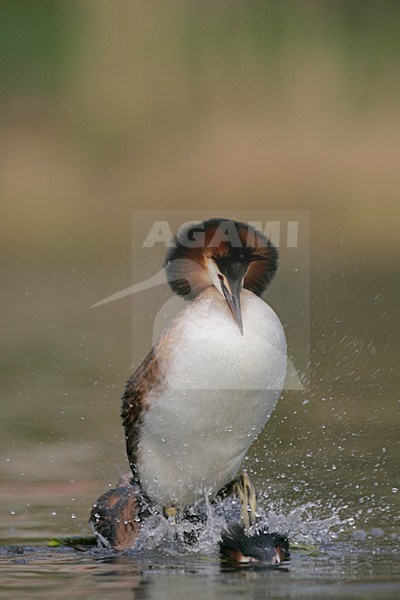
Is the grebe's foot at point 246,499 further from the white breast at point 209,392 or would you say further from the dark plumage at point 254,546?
the dark plumage at point 254,546

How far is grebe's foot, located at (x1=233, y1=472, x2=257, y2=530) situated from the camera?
7148 mm

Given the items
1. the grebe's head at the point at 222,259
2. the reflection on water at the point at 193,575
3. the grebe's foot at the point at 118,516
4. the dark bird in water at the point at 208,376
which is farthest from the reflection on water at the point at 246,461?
the grebe's head at the point at 222,259

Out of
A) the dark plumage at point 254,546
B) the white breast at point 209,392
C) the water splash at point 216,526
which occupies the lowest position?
the dark plumage at point 254,546

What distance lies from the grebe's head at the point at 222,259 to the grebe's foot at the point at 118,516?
1.05 m

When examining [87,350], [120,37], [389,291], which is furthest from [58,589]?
[120,37]

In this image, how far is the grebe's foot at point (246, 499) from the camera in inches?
281

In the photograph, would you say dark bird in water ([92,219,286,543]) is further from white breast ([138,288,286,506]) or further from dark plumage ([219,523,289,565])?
dark plumage ([219,523,289,565])

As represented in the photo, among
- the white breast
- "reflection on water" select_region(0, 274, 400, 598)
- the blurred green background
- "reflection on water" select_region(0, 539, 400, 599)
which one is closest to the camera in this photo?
"reflection on water" select_region(0, 539, 400, 599)

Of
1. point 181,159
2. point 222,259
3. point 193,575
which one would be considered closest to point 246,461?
point 222,259

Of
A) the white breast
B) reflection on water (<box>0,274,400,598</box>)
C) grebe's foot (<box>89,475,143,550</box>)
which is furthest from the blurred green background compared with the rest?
the white breast

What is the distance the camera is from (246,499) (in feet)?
23.8

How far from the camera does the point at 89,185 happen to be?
16.6 m

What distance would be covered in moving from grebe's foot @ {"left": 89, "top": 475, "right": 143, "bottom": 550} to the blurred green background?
5.90 ft

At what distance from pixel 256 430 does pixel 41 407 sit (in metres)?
2.62
